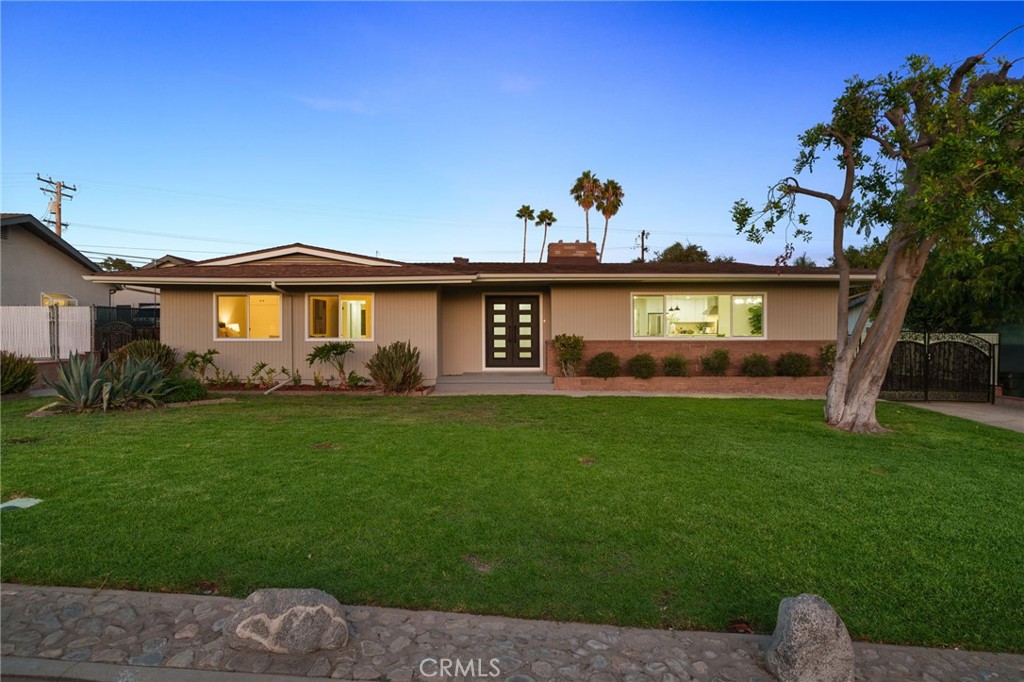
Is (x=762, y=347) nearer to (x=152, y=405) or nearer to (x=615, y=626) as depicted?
(x=615, y=626)

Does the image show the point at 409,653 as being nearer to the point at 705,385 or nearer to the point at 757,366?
the point at 705,385

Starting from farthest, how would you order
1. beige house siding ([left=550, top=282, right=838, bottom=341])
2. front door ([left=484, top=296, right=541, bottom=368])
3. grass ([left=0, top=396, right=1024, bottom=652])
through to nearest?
front door ([left=484, top=296, right=541, bottom=368])
beige house siding ([left=550, top=282, right=838, bottom=341])
grass ([left=0, top=396, right=1024, bottom=652])

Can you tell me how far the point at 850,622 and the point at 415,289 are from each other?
11.0 m

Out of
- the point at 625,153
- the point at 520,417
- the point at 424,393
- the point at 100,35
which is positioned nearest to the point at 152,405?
the point at 424,393

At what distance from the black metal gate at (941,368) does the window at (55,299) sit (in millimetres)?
24878

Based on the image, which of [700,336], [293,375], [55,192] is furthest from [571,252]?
[55,192]

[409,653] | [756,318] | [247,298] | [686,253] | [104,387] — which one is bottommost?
[409,653]

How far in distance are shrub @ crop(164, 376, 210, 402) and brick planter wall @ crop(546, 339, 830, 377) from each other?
790cm

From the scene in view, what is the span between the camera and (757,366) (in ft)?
41.8

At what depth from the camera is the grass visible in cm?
309

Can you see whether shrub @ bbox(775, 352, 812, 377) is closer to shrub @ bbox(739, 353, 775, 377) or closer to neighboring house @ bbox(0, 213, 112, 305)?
shrub @ bbox(739, 353, 775, 377)

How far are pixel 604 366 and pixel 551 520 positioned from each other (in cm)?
874

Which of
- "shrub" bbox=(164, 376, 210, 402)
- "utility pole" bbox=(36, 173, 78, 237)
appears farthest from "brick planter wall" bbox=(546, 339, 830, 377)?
"utility pole" bbox=(36, 173, 78, 237)

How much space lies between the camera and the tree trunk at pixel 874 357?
26.0 feet
